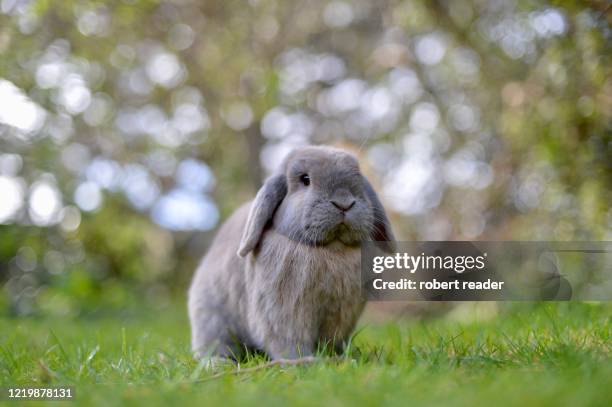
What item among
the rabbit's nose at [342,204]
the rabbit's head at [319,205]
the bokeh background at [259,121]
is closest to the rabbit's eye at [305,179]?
the rabbit's head at [319,205]

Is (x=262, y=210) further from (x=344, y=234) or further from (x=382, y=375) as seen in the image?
(x=382, y=375)

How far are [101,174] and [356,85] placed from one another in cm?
432

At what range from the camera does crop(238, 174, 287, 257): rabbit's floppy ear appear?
3.11 metres

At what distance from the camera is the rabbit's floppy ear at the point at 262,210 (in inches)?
123

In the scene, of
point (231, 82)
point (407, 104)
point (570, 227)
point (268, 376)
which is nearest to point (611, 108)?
point (570, 227)

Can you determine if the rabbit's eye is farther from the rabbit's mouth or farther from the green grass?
the green grass

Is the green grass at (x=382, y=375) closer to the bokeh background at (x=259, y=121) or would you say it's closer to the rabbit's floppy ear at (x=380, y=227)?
the rabbit's floppy ear at (x=380, y=227)

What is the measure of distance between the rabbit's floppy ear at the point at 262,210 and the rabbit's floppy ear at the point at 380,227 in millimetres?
515

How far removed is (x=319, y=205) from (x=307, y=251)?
0.27 meters

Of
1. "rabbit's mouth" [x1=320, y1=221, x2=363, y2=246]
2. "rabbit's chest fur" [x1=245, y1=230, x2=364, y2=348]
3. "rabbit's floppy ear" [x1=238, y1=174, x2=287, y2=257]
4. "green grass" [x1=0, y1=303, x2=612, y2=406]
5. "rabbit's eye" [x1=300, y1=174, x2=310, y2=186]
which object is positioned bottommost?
"green grass" [x1=0, y1=303, x2=612, y2=406]

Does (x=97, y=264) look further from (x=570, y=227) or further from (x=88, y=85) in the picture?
(x=570, y=227)

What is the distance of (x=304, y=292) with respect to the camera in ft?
9.77

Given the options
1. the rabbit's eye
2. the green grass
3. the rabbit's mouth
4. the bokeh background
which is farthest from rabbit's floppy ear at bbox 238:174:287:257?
the bokeh background

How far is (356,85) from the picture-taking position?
9.07 meters
